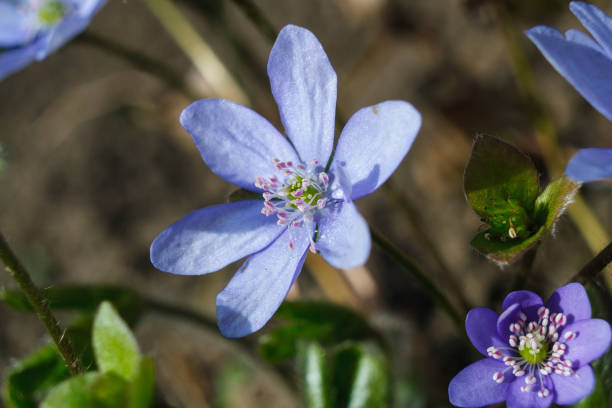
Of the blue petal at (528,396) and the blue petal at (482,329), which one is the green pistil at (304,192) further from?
the blue petal at (528,396)

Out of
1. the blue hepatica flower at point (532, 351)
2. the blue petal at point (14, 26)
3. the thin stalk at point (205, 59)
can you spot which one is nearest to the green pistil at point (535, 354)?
the blue hepatica flower at point (532, 351)

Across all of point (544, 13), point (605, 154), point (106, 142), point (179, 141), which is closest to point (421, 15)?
point (544, 13)

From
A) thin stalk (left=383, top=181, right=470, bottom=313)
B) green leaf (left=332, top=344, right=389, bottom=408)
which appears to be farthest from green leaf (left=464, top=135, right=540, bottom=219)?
thin stalk (left=383, top=181, right=470, bottom=313)

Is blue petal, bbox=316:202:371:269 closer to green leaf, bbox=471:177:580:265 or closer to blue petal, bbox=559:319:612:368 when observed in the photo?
green leaf, bbox=471:177:580:265

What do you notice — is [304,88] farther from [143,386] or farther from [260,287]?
[143,386]

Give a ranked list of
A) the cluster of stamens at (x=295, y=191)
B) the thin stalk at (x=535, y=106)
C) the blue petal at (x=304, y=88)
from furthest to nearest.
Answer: the thin stalk at (x=535, y=106) → the cluster of stamens at (x=295, y=191) → the blue petal at (x=304, y=88)

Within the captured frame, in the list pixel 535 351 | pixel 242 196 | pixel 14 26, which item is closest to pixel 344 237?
pixel 242 196

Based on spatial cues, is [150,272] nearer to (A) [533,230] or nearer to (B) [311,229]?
(B) [311,229]
